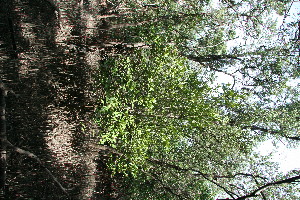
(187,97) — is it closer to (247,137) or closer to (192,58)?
(247,137)

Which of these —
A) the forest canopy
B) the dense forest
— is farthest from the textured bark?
the forest canopy

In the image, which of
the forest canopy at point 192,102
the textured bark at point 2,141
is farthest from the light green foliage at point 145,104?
the textured bark at point 2,141

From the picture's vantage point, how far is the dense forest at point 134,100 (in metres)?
9.09

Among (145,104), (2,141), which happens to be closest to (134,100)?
(145,104)

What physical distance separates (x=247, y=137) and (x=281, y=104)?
13.2 ft

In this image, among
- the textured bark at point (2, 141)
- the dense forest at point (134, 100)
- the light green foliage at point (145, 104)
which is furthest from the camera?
the light green foliage at point (145, 104)

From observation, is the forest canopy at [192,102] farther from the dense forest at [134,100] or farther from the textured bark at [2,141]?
the textured bark at [2,141]

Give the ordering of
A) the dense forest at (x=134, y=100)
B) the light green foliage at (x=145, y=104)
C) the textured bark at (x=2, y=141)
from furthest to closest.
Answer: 1. the light green foliage at (x=145, y=104)
2. the dense forest at (x=134, y=100)
3. the textured bark at (x=2, y=141)

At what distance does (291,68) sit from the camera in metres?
16.0

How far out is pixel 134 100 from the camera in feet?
37.0

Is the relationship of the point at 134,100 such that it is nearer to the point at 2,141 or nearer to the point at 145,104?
the point at 145,104

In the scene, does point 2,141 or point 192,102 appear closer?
point 2,141

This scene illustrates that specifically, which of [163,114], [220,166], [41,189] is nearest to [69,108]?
[41,189]

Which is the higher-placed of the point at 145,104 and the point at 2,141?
the point at 145,104
